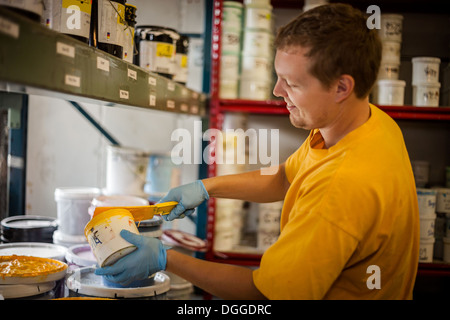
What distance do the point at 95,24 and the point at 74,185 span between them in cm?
279

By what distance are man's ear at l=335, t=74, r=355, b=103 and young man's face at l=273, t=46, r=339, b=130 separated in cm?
1

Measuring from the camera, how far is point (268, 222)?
3.03 m

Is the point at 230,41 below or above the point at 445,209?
above

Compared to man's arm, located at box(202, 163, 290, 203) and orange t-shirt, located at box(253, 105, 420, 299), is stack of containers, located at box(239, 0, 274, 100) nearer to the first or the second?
man's arm, located at box(202, 163, 290, 203)

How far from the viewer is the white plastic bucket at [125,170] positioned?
241 centimetres

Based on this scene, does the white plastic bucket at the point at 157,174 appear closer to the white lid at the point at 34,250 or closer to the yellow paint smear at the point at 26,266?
the white lid at the point at 34,250

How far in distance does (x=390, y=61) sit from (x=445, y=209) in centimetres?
99

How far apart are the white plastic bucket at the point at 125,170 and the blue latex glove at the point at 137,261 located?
1229 millimetres

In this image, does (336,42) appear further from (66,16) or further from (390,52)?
(390,52)

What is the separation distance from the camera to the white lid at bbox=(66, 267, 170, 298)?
4.72ft

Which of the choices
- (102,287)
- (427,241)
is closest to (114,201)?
(102,287)
